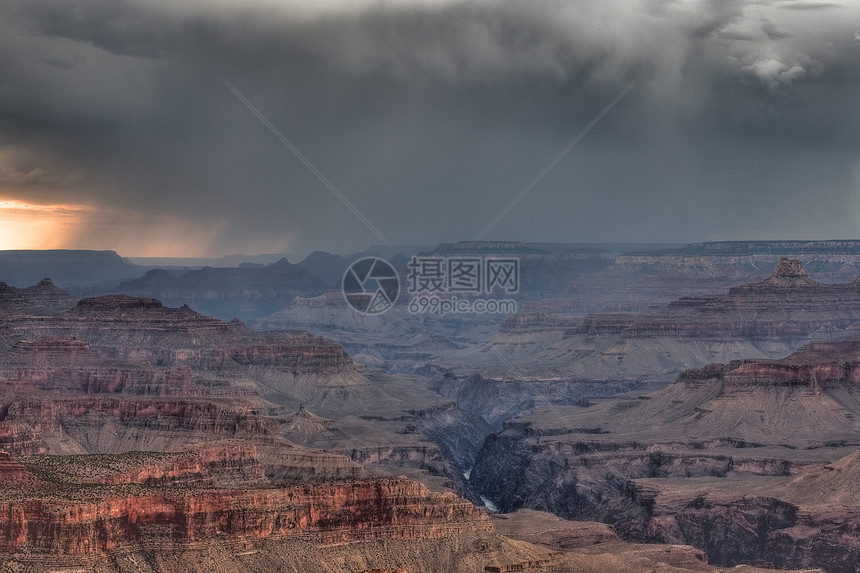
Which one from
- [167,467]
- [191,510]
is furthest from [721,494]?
[191,510]

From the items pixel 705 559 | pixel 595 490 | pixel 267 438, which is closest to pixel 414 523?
pixel 705 559

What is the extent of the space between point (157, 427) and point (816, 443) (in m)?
78.0

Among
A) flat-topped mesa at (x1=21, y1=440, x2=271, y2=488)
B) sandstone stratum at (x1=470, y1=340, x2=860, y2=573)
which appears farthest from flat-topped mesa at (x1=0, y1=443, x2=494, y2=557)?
sandstone stratum at (x1=470, y1=340, x2=860, y2=573)

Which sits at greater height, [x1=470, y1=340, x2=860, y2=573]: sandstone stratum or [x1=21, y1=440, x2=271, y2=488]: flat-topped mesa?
[x1=21, y1=440, x2=271, y2=488]: flat-topped mesa

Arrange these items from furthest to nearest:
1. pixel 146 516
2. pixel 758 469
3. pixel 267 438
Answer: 1. pixel 758 469
2. pixel 267 438
3. pixel 146 516

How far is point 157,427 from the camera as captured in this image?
167000mm

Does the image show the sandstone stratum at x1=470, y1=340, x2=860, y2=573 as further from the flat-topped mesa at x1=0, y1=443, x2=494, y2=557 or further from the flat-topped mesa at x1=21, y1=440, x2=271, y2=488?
the flat-topped mesa at x1=21, y1=440, x2=271, y2=488

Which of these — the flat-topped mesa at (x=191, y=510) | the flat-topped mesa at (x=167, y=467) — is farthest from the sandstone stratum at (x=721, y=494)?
the flat-topped mesa at (x=167, y=467)

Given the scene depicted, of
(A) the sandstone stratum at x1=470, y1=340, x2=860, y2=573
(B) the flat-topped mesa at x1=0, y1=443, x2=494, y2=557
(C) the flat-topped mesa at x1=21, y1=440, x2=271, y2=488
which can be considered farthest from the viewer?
(A) the sandstone stratum at x1=470, y1=340, x2=860, y2=573

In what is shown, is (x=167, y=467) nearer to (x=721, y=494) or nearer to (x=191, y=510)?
(x=191, y=510)

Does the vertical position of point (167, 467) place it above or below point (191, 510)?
above

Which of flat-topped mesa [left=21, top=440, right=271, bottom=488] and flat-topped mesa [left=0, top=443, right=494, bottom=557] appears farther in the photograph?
flat-topped mesa [left=21, top=440, right=271, bottom=488]

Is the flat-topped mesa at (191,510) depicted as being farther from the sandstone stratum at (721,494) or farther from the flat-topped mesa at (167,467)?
the sandstone stratum at (721,494)

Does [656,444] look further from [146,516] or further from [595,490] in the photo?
[146,516]
